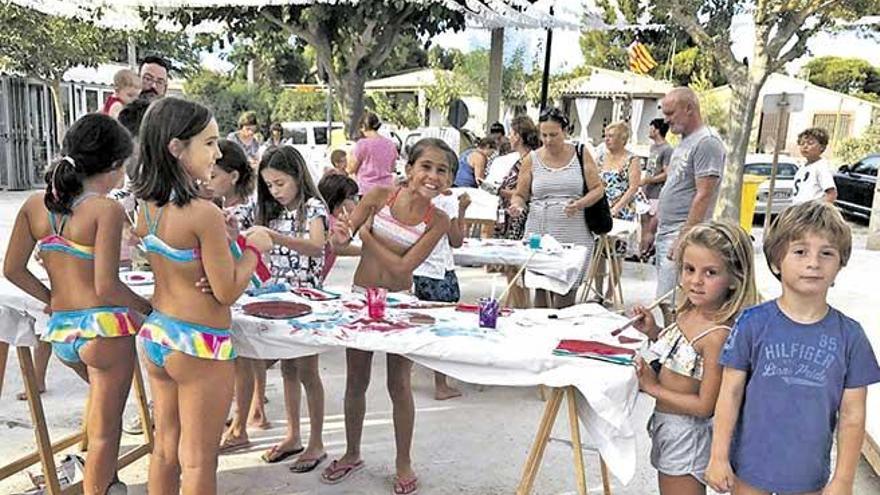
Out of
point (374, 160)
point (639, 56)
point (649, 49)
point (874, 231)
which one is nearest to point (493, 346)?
point (374, 160)

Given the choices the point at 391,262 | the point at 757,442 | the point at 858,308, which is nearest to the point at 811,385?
the point at 757,442

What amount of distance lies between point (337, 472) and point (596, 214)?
246 centimetres

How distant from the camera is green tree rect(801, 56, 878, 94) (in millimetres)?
33562

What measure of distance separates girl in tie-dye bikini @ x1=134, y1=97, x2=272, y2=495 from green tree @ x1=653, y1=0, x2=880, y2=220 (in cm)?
856

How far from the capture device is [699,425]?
2.03 metres

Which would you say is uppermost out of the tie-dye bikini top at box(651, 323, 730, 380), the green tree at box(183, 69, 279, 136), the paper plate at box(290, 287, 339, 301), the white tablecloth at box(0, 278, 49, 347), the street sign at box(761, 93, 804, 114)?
the green tree at box(183, 69, 279, 136)

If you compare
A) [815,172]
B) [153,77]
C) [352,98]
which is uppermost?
[352,98]

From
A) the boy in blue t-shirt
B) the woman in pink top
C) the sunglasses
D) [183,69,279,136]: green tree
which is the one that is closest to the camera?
the boy in blue t-shirt

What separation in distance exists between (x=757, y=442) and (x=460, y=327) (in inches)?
43.1

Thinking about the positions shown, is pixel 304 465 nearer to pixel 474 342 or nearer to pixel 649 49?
pixel 474 342

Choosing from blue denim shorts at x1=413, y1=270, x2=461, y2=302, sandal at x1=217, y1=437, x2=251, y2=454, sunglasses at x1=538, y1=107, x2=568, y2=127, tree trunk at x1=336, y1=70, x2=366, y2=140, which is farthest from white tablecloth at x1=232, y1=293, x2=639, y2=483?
tree trunk at x1=336, y1=70, x2=366, y2=140

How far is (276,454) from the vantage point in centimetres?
316

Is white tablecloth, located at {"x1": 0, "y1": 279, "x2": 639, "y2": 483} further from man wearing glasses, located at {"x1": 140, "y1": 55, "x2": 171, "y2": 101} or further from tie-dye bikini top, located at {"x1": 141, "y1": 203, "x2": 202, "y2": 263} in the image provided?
man wearing glasses, located at {"x1": 140, "y1": 55, "x2": 171, "y2": 101}

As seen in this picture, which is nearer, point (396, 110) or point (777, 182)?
point (777, 182)
